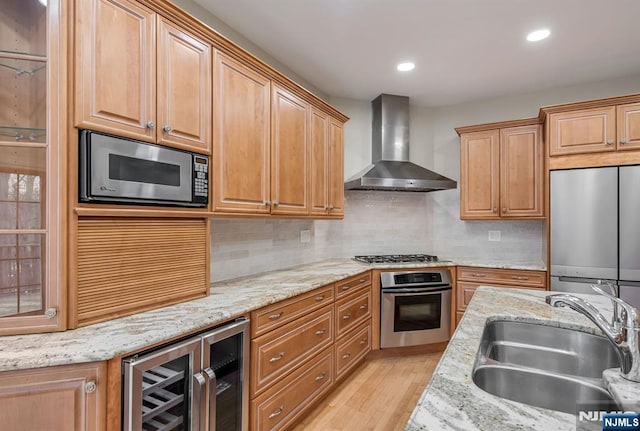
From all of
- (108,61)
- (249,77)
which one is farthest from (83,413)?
(249,77)

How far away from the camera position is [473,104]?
4027 mm

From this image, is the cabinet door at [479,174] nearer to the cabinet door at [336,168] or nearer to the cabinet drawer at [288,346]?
the cabinet door at [336,168]

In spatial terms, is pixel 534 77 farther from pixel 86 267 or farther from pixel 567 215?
pixel 86 267

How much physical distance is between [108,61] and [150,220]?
0.70 m

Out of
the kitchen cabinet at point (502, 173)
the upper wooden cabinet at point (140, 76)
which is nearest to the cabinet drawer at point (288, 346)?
the upper wooden cabinet at point (140, 76)

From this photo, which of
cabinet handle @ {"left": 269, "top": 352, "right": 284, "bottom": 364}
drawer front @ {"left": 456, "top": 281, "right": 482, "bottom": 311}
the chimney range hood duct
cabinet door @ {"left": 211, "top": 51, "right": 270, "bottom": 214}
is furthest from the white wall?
cabinet handle @ {"left": 269, "top": 352, "right": 284, "bottom": 364}

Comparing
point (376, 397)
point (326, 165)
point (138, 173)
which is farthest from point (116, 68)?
point (376, 397)

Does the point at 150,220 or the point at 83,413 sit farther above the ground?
the point at 150,220

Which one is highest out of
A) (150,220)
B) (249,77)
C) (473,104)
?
(473,104)

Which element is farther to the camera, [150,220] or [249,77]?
[249,77]

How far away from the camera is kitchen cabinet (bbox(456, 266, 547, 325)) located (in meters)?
3.23

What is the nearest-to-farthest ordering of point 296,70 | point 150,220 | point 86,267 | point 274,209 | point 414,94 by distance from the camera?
point 86,267 → point 150,220 → point 274,209 → point 296,70 → point 414,94

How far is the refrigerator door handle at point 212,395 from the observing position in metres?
1.50

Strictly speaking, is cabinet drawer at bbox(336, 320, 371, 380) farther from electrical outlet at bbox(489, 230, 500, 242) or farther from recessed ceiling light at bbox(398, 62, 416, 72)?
recessed ceiling light at bbox(398, 62, 416, 72)
